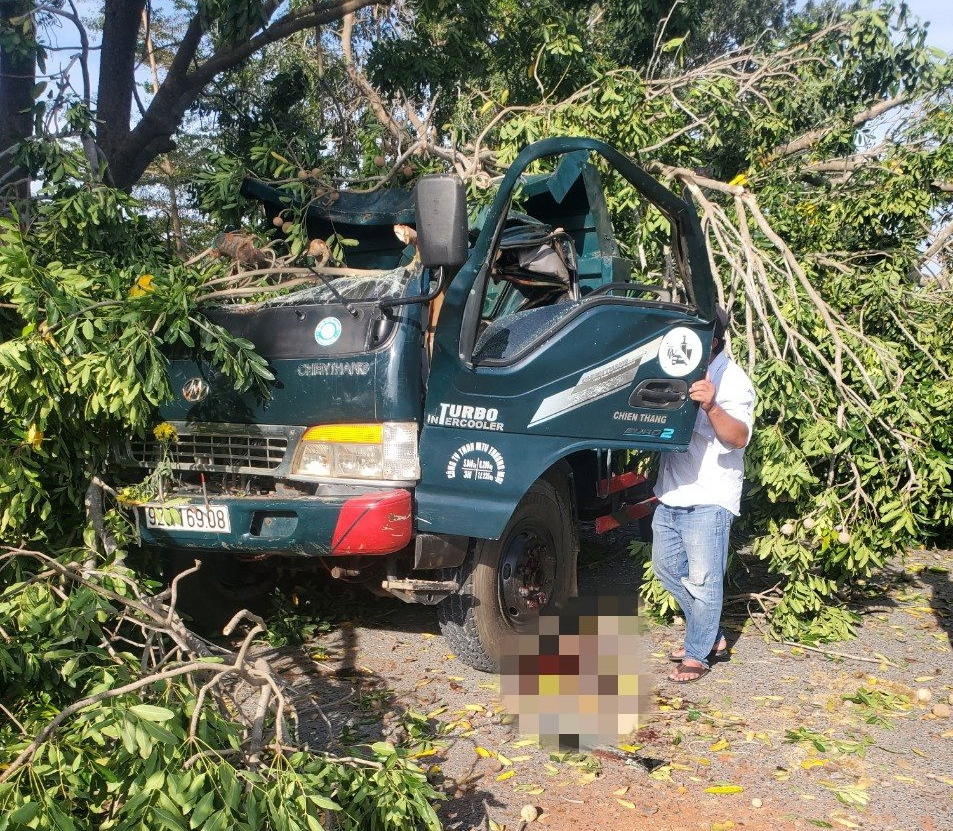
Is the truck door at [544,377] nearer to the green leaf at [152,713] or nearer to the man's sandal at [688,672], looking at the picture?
the man's sandal at [688,672]

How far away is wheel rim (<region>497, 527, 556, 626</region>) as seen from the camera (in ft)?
14.1

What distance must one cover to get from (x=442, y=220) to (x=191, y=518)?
1.63 meters

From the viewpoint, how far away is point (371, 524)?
12.0ft

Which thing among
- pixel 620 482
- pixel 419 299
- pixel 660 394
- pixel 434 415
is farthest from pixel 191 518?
pixel 620 482

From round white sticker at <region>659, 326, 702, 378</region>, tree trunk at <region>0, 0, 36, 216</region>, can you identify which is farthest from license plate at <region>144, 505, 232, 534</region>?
tree trunk at <region>0, 0, 36, 216</region>

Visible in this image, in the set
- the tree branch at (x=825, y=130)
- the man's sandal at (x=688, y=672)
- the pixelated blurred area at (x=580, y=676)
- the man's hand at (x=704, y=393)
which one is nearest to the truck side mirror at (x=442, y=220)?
the man's hand at (x=704, y=393)

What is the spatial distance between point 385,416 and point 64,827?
1.92m

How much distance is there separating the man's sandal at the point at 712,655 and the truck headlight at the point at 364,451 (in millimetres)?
1657

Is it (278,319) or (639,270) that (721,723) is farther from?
(639,270)

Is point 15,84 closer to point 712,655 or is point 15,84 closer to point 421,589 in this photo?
point 421,589

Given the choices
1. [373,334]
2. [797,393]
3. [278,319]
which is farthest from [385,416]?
[797,393]

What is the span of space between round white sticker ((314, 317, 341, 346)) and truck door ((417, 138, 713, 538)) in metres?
0.41

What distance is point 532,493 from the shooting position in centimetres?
435

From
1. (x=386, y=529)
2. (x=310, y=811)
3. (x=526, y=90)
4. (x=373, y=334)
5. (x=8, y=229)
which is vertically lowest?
(x=310, y=811)
